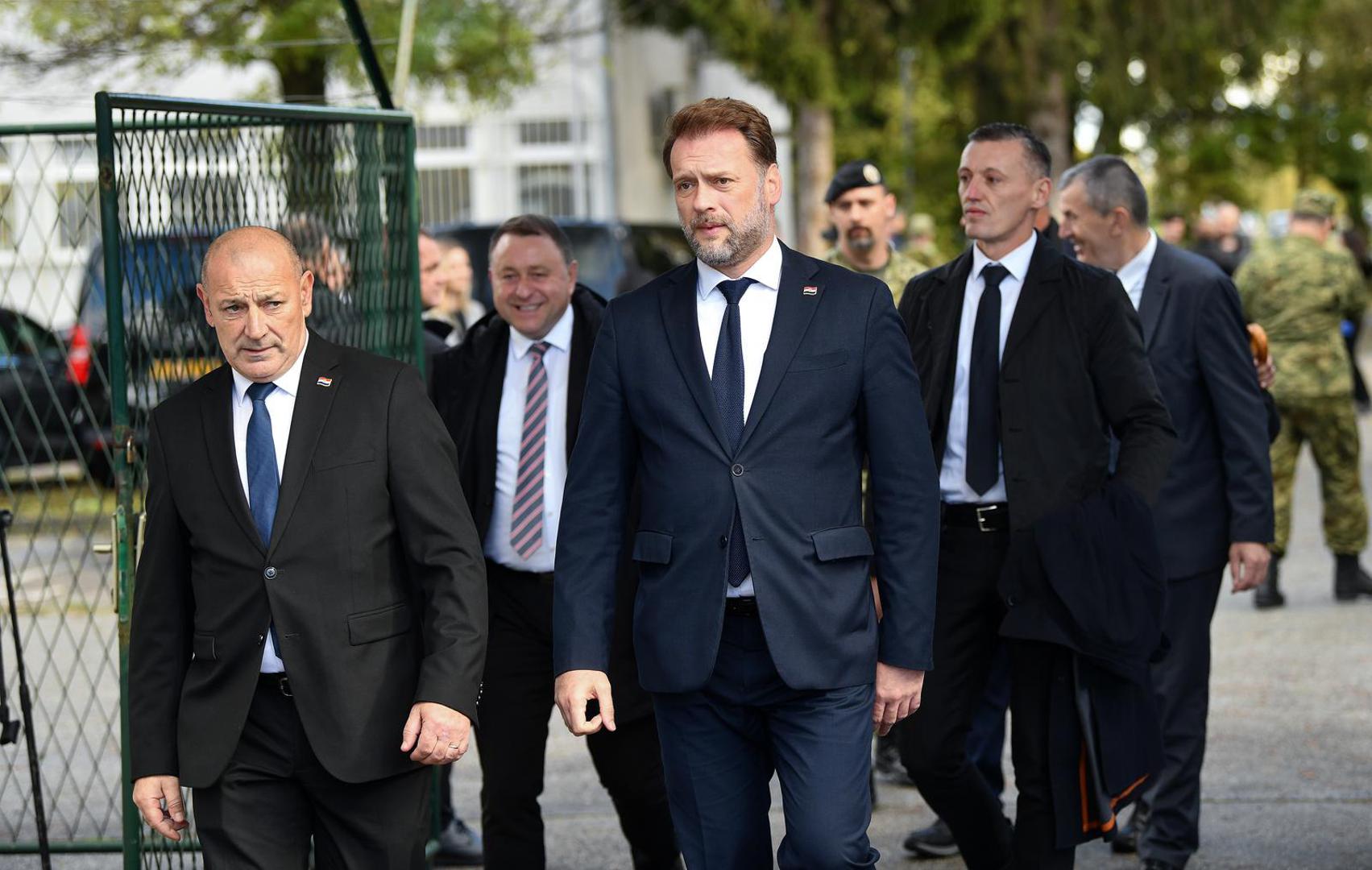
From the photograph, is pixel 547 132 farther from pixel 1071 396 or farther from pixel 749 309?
pixel 749 309

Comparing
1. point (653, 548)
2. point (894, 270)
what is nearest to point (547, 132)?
point (894, 270)

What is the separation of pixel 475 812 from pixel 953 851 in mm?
1982

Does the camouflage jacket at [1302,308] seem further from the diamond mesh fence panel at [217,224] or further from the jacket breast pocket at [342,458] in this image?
the jacket breast pocket at [342,458]

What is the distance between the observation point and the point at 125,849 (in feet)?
15.5

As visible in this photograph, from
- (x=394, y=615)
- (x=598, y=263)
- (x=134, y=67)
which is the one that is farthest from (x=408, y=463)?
(x=134, y=67)

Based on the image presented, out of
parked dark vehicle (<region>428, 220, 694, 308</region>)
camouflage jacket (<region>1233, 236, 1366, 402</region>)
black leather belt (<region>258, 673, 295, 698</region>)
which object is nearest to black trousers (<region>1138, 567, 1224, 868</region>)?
black leather belt (<region>258, 673, 295, 698</region>)

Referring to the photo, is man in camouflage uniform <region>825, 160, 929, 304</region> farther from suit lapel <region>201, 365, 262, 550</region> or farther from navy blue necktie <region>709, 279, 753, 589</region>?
suit lapel <region>201, 365, 262, 550</region>

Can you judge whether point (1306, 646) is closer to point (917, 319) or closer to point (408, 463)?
→ point (917, 319)

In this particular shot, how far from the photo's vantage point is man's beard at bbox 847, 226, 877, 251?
→ 744 centimetres

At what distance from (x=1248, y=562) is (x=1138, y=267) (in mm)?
1026

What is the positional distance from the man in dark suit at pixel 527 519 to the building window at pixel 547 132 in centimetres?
2289

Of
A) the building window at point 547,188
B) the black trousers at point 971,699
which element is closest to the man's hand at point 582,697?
the black trousers at point 971,699

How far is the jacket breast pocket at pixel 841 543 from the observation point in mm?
4035

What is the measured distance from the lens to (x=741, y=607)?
410 cm
